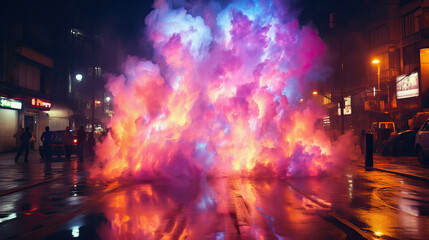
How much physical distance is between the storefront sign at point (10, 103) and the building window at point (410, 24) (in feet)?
121

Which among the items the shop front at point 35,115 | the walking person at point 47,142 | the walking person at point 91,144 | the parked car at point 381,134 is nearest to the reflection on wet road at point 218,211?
the walking person at point 47,142

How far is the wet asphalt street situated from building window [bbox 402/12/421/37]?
2953 cm

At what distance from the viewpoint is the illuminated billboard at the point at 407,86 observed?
35156mm

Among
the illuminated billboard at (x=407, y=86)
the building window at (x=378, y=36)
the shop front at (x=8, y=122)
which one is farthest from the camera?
the building window at (x=378, y=36)

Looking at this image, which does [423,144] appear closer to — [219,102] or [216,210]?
[219,102]

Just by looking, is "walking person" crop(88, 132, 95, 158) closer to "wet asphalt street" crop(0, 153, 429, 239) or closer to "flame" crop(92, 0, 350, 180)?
"flame" crop(92, 0, 350, 180)

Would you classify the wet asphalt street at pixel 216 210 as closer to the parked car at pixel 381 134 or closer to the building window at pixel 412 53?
the parked car at pixel 381 134

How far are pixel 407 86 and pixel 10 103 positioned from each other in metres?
35.4

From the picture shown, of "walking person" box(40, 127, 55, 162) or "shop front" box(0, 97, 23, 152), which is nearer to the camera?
"walking person" box(40, 127, 55, 162)

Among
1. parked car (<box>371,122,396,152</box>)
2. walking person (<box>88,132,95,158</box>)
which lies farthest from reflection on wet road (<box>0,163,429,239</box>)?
parked car (<box>371,122,396,152</box>)

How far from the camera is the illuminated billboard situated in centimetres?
3516

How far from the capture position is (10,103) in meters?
31.1

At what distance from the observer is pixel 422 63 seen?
33.8m

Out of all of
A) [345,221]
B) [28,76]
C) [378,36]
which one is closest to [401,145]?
[345,221]
